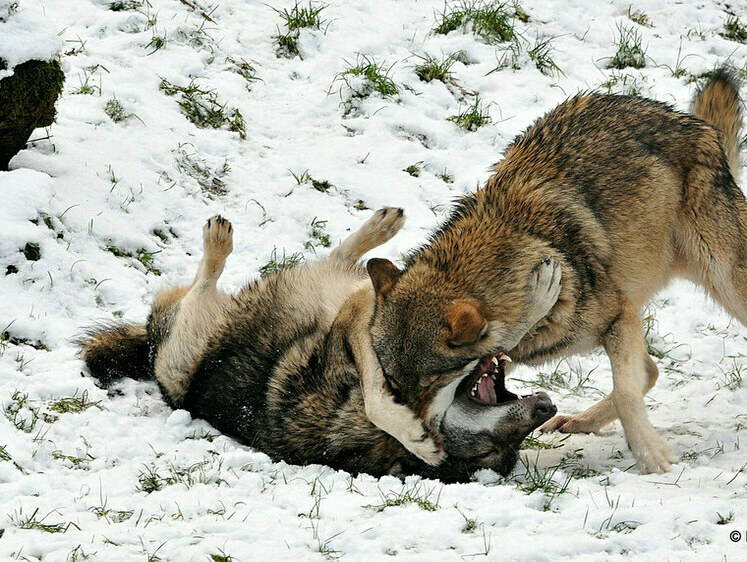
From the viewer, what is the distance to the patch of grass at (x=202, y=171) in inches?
293

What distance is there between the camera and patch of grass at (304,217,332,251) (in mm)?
7159

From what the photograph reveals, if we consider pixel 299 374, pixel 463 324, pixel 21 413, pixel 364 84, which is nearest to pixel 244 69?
pixel 364 84

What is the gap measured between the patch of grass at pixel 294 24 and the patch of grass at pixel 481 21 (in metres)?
1.27

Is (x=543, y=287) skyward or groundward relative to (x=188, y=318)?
skyward

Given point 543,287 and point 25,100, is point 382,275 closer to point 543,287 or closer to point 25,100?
point 543,287

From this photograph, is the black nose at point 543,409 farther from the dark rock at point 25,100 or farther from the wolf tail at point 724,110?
the dark rock at point 25,100

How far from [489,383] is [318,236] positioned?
271 centimetres

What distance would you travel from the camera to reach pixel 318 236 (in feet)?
23.8

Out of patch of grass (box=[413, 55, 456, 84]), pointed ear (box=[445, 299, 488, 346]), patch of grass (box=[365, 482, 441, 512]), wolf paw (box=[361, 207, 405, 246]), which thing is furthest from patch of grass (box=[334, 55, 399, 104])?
patch of grass (box=[365, 482, 441, 512])

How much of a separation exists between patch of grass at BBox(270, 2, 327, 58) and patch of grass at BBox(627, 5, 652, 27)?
11.4 feet

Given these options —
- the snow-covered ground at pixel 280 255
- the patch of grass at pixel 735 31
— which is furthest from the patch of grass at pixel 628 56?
the patch of grass at pixel 735 31

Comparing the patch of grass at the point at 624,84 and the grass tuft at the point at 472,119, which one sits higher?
the patch of grass at the point at 624,84

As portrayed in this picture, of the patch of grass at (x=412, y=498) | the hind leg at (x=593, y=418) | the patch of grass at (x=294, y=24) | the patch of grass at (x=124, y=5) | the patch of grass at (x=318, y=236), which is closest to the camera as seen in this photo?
the patch of grass at (x=412, y=498)

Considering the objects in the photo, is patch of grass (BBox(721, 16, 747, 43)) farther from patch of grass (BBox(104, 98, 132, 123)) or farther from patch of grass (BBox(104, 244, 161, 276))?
patch of grass (BBox(104, 244, 161, 276))
